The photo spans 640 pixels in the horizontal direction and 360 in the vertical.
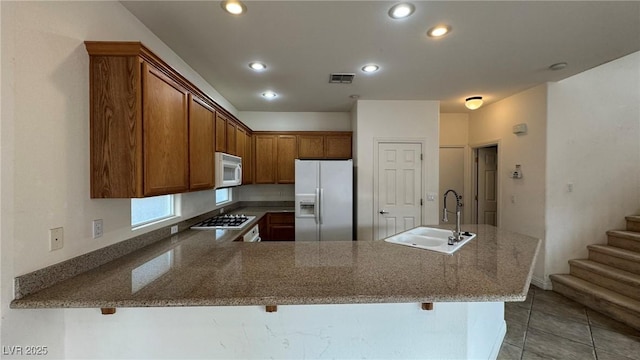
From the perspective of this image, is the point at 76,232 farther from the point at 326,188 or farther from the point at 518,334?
the point at 518,334

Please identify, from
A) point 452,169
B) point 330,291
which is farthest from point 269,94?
point 452,169

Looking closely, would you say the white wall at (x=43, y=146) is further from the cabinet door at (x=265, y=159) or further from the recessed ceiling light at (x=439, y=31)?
the cabinet door at (x=265, y=159)

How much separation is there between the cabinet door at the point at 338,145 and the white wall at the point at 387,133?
0.47 metres

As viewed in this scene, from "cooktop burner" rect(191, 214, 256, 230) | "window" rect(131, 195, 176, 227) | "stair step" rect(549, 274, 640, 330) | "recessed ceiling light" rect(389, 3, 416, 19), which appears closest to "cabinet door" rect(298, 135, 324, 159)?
"cooktop burner" rect(191, 214, 256, 230)

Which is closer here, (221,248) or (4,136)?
(4,136)

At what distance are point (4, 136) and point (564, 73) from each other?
4652 millimetres

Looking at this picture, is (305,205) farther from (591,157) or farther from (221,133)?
(591,157)

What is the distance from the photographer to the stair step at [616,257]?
2.75m

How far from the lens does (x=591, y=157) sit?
3.22 metres

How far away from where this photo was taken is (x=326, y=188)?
361 cm

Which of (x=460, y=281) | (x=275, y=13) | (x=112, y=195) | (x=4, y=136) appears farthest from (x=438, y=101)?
(x=4, y=136)

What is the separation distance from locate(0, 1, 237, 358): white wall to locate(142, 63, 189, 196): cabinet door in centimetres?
33

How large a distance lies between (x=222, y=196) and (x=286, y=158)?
3.95 ft

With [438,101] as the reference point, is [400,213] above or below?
below
